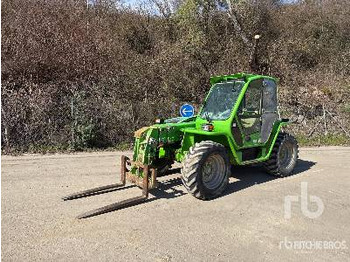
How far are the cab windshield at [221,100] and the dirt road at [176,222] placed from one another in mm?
1449

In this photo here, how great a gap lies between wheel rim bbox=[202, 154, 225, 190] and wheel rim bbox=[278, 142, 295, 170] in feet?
7.08

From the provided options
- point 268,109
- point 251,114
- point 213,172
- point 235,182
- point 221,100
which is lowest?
point 235,182

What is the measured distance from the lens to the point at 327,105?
14297 mm

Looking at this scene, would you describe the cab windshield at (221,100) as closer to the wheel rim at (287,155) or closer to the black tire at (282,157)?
the black tire at (282,157)

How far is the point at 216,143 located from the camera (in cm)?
600

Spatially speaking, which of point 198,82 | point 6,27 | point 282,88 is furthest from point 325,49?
point 6,27

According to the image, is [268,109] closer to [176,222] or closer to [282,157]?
[282,157]

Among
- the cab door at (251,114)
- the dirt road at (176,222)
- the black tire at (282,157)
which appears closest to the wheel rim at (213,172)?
the dirt road at (176,222)

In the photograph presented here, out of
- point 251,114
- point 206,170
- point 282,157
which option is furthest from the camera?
point 282,157

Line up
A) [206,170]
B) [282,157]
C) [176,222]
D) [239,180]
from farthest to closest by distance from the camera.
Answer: [282,157], [239,180], [206,170], [176,222]

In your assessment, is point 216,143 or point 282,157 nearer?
point 216,143

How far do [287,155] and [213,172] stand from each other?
251 cm

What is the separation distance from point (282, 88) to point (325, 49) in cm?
666

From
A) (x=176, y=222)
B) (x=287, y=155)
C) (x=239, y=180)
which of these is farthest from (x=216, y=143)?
(x=287, y=155)
